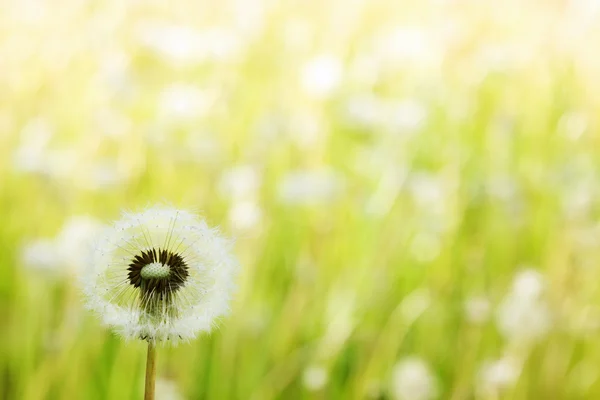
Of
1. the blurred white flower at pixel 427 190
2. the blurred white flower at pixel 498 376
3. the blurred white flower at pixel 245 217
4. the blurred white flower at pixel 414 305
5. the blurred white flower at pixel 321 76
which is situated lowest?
the blurred white flower at pixel 498 376

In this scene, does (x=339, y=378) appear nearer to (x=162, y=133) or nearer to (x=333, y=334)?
(x=333, y=334)

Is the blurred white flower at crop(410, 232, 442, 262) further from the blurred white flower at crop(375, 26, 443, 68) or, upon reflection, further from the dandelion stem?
the dandelion stem

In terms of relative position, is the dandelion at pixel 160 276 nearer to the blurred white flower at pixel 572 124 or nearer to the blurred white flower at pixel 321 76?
the blurred white flower at pixel 321 76

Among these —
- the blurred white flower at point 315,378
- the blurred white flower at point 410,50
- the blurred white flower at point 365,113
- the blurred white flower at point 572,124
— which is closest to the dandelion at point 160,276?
the blurred white flower at point 315,378

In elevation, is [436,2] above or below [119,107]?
above

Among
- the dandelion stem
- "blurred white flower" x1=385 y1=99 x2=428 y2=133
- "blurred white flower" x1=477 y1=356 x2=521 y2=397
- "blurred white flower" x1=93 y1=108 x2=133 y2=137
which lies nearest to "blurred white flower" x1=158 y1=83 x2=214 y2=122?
"blurred white flower" x1=93 y1=108 x2=133 y2=137

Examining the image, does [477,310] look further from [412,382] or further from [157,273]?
[157,273]

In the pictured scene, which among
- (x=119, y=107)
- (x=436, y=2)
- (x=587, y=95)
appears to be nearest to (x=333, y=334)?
(x=119, y=107)
